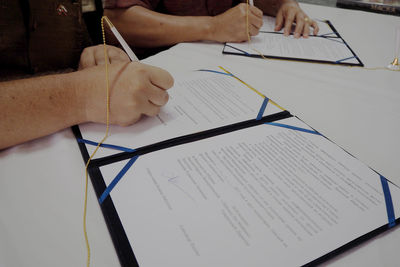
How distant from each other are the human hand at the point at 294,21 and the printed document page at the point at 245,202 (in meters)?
0.62

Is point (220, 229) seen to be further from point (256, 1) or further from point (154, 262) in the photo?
point (256, 1)

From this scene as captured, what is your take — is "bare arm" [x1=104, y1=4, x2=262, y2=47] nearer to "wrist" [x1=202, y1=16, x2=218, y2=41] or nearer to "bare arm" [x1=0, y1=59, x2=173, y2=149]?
"wrist" [x1=202, y1=16, x2=218, y2=41]

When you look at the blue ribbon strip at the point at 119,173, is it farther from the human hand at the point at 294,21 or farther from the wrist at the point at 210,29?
the human hand at the point at 294,21

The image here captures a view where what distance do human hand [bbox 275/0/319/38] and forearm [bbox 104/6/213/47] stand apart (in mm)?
290

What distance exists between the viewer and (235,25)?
0.81m

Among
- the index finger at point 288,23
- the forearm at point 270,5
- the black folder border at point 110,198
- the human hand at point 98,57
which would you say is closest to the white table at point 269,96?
the black folder border at point 110,198

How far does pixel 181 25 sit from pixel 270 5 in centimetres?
49

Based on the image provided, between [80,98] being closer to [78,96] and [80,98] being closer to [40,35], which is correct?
[78,96]

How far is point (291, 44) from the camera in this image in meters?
0.84

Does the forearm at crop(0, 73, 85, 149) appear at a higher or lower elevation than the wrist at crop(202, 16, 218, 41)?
lower

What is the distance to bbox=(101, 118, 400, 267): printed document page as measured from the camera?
28cm

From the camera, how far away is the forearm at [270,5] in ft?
3.49

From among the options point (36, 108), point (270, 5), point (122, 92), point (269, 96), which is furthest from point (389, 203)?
point (270, 5)

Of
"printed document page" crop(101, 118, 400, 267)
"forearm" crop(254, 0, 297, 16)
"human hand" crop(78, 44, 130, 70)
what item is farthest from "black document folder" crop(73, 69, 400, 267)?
"forearm" crop(254, 0, 297, 16)
